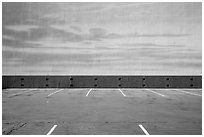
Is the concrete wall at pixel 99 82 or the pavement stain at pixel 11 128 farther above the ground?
the concrete wall at pixel 99 82

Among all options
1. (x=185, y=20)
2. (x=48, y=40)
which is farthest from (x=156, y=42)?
(x=48, y=40)

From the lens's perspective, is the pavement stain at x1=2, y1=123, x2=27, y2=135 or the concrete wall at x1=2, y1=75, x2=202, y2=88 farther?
the concrete wall at x1=2, y1=75, x2=202, y2=88

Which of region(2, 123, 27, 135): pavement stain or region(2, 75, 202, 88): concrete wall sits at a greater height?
region(2, 75, 202, 88): concrete wall

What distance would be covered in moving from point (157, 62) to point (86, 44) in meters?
6.07

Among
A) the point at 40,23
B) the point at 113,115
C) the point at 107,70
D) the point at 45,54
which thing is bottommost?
the point at 113,115

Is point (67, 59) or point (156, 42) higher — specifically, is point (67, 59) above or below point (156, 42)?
below

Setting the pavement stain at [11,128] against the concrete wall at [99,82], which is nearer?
the pavement stain at [11,128]

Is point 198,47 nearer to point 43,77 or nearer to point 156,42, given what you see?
point 156,42

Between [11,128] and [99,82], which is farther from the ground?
[99,82]

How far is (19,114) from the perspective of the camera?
8539 mm

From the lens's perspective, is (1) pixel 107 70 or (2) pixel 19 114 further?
(1) pixel 107 70

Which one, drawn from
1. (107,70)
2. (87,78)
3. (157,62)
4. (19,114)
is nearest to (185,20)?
(157,62)

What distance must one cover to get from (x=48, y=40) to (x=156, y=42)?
8.96m

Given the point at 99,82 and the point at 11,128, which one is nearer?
the point at 11,128
